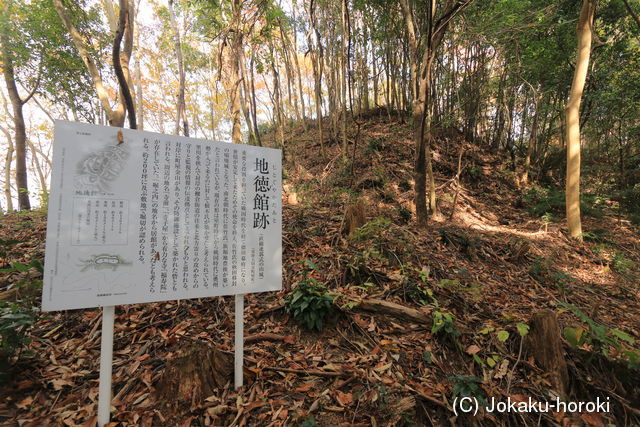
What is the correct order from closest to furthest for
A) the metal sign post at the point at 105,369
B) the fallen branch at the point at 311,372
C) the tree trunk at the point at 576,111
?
1. the metal sign post at the point at 105,369
2. the fallen branch at the point at 311,372
3. the tree trunk at the point at 576,111

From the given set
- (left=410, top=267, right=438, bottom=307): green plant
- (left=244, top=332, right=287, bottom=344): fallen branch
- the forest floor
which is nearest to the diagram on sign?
the forest floor

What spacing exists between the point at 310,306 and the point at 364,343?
0.66m

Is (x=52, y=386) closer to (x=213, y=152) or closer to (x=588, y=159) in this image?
(x=213, y=152)

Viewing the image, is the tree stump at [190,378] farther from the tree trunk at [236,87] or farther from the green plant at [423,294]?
the tree trunk at [236,87]

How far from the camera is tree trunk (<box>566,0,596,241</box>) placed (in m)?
5.89

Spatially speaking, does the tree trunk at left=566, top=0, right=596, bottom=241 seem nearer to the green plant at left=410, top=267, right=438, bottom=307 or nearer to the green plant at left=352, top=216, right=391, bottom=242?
the green plant at left=352, top=216, right=391, bottom=242

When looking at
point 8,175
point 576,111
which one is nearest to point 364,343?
point 576,111

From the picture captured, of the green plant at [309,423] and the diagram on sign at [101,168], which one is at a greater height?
the diagram on sign at [101,168]

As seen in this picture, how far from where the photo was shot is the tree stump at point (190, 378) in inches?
A: 80.0

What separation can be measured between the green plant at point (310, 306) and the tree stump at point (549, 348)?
80.2 inches

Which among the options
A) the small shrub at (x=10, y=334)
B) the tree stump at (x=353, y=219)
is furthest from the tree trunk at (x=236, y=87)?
the small shrub at (x=10, y=334)

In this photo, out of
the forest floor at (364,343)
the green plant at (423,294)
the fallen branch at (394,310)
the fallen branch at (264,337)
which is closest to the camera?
the forest floor at (364,343)

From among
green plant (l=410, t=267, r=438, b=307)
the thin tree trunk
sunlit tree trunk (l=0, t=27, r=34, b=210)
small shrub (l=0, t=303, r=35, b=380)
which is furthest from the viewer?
sunlit tree trunk (l=0, t=27, r=34, b=210)

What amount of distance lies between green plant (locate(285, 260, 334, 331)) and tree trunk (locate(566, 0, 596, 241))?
23.6 feet
